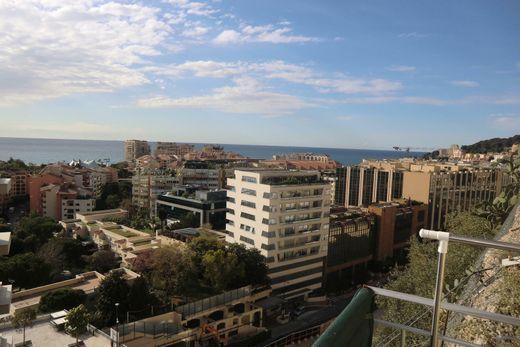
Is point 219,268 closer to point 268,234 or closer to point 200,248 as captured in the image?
point 200,248

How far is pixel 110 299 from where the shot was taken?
16.0 meters

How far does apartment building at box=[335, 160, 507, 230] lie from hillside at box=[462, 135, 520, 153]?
46.1 meters

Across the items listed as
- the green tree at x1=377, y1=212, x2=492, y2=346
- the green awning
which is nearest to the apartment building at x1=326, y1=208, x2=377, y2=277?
the green tree at x1=377, y1=212, x2=492, y2=346

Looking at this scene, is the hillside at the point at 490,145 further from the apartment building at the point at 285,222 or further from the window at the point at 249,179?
the window at the point at 249,179

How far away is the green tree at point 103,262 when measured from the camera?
23297mm

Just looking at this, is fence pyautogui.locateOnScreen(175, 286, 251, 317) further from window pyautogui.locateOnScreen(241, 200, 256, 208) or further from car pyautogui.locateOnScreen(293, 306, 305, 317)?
window pyautogui.locateOnScreen(241, 200, 256, 208)

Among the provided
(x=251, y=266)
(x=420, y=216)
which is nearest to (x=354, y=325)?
(x=251, y=266)

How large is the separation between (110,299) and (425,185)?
27.7m

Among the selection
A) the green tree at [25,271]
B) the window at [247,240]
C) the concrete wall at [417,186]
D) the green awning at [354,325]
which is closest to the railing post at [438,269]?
the green awning at [354,325]

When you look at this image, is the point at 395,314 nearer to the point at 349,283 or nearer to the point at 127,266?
the point at 127,266

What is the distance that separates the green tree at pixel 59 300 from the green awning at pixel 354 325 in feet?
55.6

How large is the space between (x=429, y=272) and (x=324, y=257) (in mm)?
17740

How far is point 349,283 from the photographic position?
1118 inches

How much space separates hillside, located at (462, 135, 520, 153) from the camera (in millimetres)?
79331
